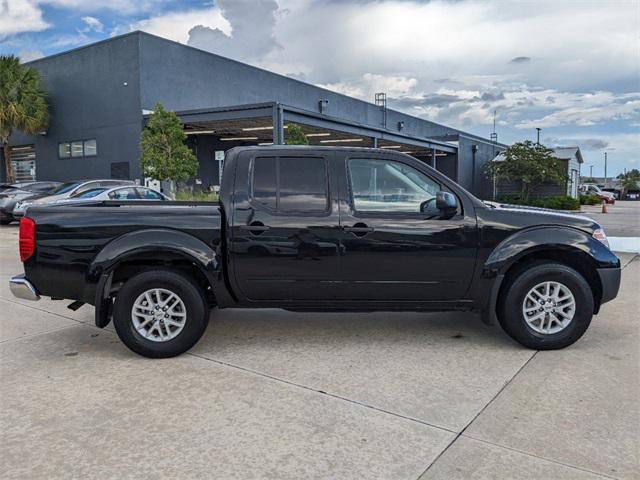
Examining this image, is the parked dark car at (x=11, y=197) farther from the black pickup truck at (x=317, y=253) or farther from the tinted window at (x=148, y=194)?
the black pickup truck at (x=317, y=253)

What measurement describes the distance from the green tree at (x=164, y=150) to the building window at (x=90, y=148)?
6.28m

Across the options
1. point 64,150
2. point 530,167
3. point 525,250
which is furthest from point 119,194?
point 530,167

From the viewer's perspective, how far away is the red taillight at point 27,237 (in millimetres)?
4527

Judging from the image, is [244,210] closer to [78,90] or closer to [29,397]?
[29,397]

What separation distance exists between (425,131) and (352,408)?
48.7 meters

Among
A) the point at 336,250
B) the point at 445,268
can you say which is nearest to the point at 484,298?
the point at 445,268

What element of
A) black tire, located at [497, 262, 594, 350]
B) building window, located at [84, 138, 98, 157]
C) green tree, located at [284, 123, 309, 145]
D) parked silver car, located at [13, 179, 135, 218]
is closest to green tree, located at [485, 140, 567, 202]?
green tree, located at [284, 123, 309, 145]

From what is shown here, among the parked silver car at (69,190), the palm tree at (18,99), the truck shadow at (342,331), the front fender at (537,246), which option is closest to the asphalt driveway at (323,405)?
the truck shadow at (342,331)

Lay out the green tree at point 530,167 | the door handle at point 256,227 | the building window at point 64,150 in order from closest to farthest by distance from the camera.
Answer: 1. the door handle at point 256,227
2. the building window at point 64,150
3. the green tree at point 530,167

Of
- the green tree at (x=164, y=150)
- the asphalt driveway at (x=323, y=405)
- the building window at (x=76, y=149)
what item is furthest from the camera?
the building window at (x=76, y=149)

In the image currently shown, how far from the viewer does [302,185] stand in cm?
473

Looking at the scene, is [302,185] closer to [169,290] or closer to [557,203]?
[169,290]

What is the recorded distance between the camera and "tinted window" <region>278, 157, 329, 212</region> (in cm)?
468

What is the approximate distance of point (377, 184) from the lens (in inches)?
186
